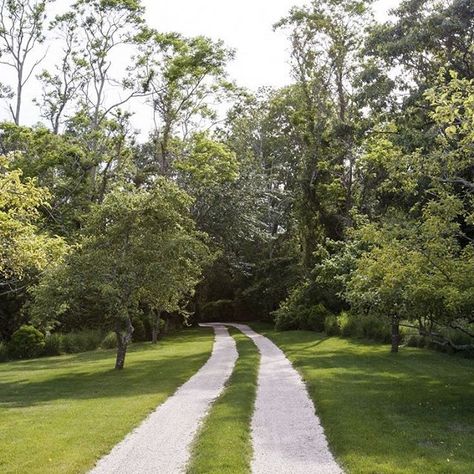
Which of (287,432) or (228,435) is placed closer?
(228,435)

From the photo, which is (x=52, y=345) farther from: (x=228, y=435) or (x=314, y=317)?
(x=228, y=435)

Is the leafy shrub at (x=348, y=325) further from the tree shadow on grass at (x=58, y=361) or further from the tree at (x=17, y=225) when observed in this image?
the tree at (x=17, y=225)

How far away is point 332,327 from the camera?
3281 centimetres

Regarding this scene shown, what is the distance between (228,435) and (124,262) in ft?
37.6

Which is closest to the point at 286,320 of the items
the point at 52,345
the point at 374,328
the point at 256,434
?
the point at 374,328

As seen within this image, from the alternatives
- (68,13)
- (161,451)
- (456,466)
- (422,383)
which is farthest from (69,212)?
(456,466)

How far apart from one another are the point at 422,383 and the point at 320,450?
8163 mm

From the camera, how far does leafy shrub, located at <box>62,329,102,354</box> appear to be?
31.8 meters

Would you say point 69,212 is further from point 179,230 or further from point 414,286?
point 414,286

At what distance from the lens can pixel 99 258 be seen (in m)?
20.5

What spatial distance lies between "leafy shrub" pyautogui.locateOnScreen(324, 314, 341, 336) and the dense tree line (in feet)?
0.59

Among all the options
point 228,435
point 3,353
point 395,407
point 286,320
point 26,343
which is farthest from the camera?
point 286,320

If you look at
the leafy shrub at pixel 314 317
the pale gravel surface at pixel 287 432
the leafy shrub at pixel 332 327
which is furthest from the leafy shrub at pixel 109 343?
the pale gravel surface at pixel 287 432

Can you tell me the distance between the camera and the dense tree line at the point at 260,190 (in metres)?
13.3
